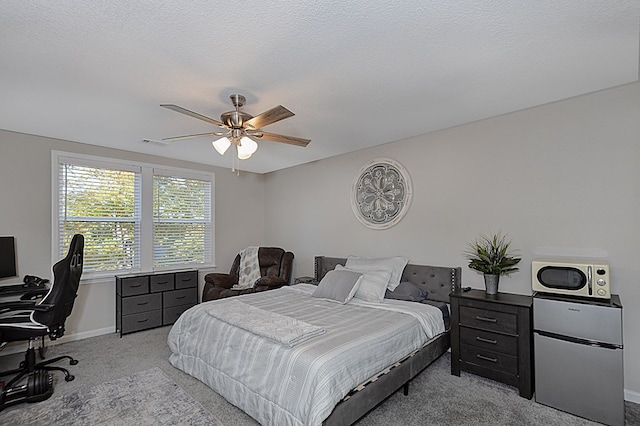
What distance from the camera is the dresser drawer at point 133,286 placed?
4.32 meters

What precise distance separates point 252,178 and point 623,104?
5309mm

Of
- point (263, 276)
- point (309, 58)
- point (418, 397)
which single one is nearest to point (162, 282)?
point (263, 276)

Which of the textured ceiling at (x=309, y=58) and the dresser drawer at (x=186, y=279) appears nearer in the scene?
the textured ceiling at (x=309, y=58)

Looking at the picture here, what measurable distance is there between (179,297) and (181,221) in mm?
1235

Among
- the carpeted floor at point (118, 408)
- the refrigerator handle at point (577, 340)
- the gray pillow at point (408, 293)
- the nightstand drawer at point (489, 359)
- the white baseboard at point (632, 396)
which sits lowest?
the carpeted floor at point (118, 408)

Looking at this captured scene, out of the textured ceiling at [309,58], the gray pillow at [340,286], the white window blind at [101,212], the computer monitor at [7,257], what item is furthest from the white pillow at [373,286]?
the computer monitor at [7,257]

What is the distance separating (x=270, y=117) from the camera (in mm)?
2576

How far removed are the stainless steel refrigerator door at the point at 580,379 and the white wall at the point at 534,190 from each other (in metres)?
0.56

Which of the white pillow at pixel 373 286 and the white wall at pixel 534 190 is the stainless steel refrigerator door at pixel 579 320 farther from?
the white pillow at pixel 373 286

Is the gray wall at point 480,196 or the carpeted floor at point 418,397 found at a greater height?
the gray wall at point 480,196

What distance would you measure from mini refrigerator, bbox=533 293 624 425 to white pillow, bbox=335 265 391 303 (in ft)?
4.80

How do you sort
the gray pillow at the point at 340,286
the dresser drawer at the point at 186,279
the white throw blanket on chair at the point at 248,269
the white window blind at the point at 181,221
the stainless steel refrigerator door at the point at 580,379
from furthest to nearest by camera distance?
the white throw blanket on chair at the point at 248,269
the white window blind at the point at 181,221
the dresser drawer at the point at 186,279
the gray pillow at the point at 340,286
the stainless steel refrigerator door at the point at 580,379

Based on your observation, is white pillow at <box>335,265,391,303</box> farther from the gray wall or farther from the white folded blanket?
the white folded blanket

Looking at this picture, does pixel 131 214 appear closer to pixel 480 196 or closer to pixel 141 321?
pixel 141 321
